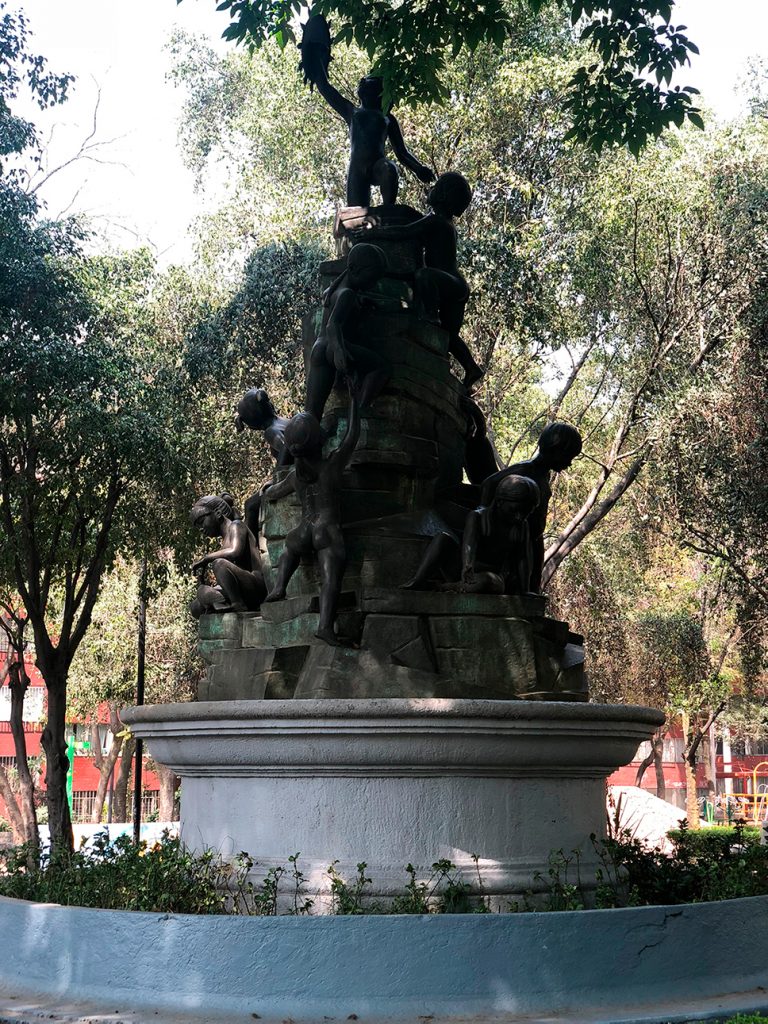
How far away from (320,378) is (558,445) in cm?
187

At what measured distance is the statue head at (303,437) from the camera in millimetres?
8391

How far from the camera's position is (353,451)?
877 cm

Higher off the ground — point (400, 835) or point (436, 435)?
point (436, 435)

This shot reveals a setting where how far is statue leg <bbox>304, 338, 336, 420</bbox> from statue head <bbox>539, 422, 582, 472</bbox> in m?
1.67

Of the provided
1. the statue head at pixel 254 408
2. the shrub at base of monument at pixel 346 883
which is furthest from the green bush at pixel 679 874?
the statue head at pixel 254 408

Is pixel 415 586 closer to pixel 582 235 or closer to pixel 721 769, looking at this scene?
pixel 582 235

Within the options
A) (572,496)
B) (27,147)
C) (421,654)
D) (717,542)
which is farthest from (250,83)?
(421,654)

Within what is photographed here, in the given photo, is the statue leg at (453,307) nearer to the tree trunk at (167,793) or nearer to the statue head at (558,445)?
the statue head at (558,445)

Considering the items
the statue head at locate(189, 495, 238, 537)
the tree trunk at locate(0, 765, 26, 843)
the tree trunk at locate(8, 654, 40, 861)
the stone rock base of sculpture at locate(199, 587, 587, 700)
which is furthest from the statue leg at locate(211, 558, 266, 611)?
the tree trunk at locate(0, 765, 26, 843)

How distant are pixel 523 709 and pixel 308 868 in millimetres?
1608

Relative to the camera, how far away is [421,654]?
7.86 m

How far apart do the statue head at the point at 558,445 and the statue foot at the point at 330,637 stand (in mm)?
2165

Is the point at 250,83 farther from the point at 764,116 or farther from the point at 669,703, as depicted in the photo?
the point at 669,703

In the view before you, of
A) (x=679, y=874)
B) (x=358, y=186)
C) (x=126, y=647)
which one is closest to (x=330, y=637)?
(x=679, y=874)
